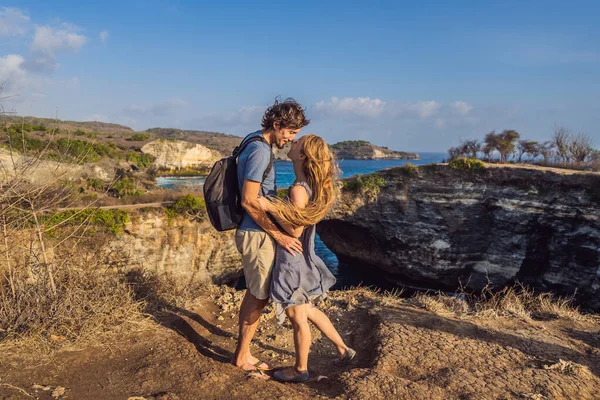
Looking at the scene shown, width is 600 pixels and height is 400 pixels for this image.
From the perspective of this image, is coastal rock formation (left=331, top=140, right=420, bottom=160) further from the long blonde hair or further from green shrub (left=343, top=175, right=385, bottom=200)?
the long blonde hair

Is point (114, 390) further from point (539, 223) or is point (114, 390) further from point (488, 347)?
point (539, 223)

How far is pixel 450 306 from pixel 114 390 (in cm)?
485

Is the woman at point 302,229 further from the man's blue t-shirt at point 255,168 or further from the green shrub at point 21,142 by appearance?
the green shrub at point 21,142

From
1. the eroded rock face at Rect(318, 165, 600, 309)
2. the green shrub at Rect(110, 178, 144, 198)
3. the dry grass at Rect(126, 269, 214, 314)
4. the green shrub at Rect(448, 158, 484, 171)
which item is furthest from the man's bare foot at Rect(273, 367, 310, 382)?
the green shrub at Rect(110, 178, 144, 198)

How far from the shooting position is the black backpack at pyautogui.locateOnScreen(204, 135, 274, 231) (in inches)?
141

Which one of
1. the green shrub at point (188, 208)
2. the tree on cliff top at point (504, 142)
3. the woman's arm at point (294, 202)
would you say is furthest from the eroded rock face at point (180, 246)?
the tree on cliff top at point (504, 142)

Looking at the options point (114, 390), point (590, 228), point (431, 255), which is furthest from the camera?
point (431, 255)

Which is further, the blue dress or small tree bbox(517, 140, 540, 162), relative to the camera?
small tree bbox(517, 140, 540, 162)

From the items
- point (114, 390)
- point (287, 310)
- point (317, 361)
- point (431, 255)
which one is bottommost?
point (431, 255)

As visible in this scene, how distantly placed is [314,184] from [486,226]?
16974 millimetres

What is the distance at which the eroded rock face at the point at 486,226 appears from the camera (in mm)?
16578

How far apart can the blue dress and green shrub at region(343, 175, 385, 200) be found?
1520cm

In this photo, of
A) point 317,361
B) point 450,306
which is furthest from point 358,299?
point 317,361

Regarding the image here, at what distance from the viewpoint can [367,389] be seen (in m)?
Answer: 3.45
